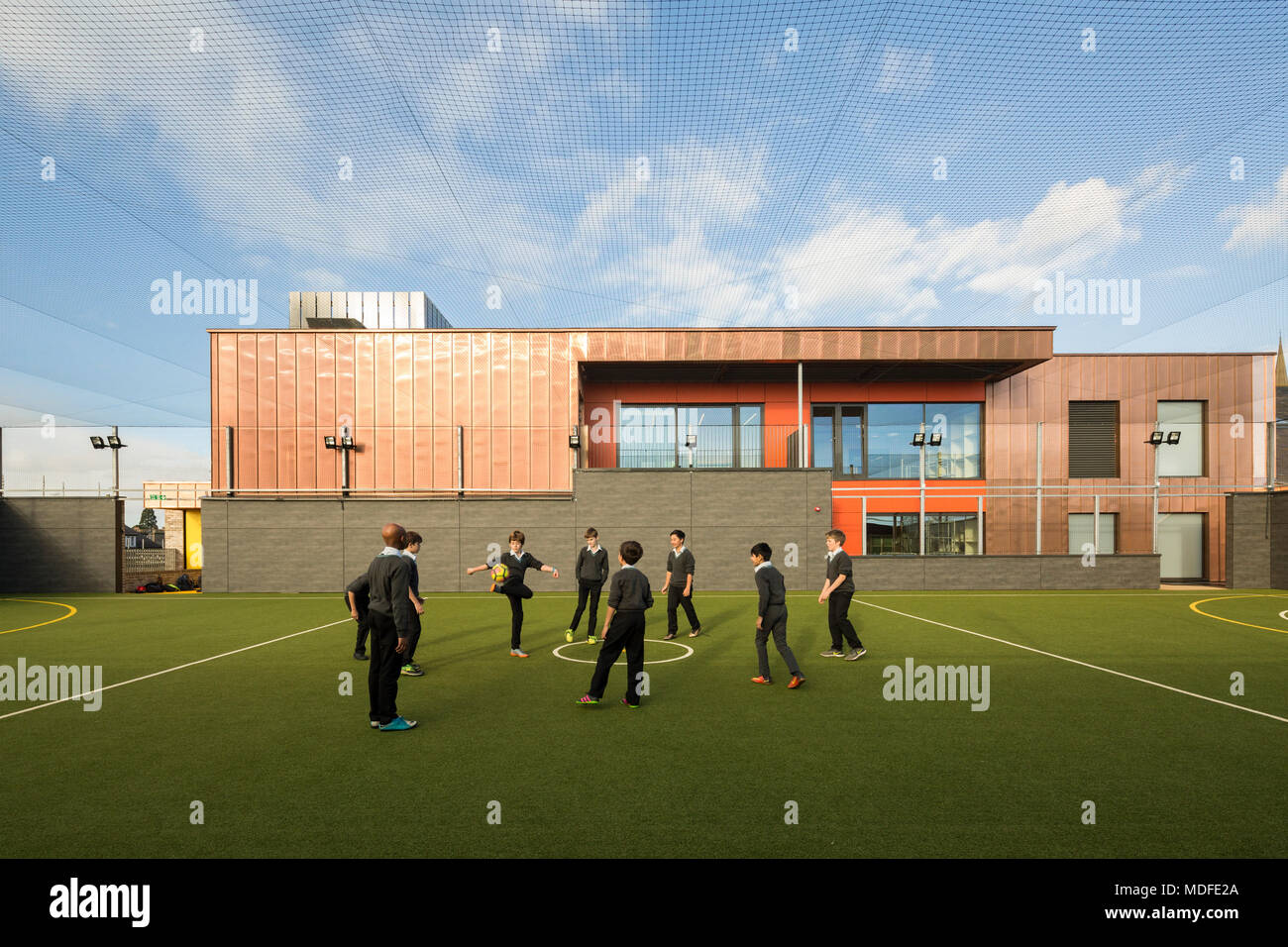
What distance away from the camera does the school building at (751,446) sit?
20.7 m

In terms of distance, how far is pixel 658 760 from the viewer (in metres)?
5.35

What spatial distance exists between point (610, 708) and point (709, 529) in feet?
45.4

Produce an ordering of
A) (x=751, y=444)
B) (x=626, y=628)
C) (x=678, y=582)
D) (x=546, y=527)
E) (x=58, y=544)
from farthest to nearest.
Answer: (x=751, y=444), (x=546, y=527), (x=58, y=544), (x=678, y=582), (x=626, y=628)

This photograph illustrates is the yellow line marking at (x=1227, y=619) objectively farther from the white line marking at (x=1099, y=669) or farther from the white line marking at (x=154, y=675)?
the white line marking at (x=154, y=675)

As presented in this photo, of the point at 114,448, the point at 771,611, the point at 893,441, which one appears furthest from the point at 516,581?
the point at 114,448

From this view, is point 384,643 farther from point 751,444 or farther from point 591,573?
point 751,444

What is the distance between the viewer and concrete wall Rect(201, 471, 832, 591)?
2044cm

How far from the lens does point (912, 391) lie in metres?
24.5

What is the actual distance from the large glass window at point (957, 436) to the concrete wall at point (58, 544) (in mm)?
29134

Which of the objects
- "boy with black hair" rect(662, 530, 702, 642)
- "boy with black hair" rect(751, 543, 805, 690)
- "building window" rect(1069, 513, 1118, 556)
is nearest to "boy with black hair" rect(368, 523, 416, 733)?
"boy with black hair" rect(751, 543, 805, 690)

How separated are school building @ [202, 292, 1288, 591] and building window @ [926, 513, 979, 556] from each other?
86 mm

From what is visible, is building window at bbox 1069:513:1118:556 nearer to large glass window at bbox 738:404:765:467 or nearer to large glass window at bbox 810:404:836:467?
large glass window at bbox 810:404:836:467

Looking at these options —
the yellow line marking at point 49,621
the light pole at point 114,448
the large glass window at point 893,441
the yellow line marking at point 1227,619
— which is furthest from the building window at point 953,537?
the light pole at point 114,448

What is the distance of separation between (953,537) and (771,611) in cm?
1603
